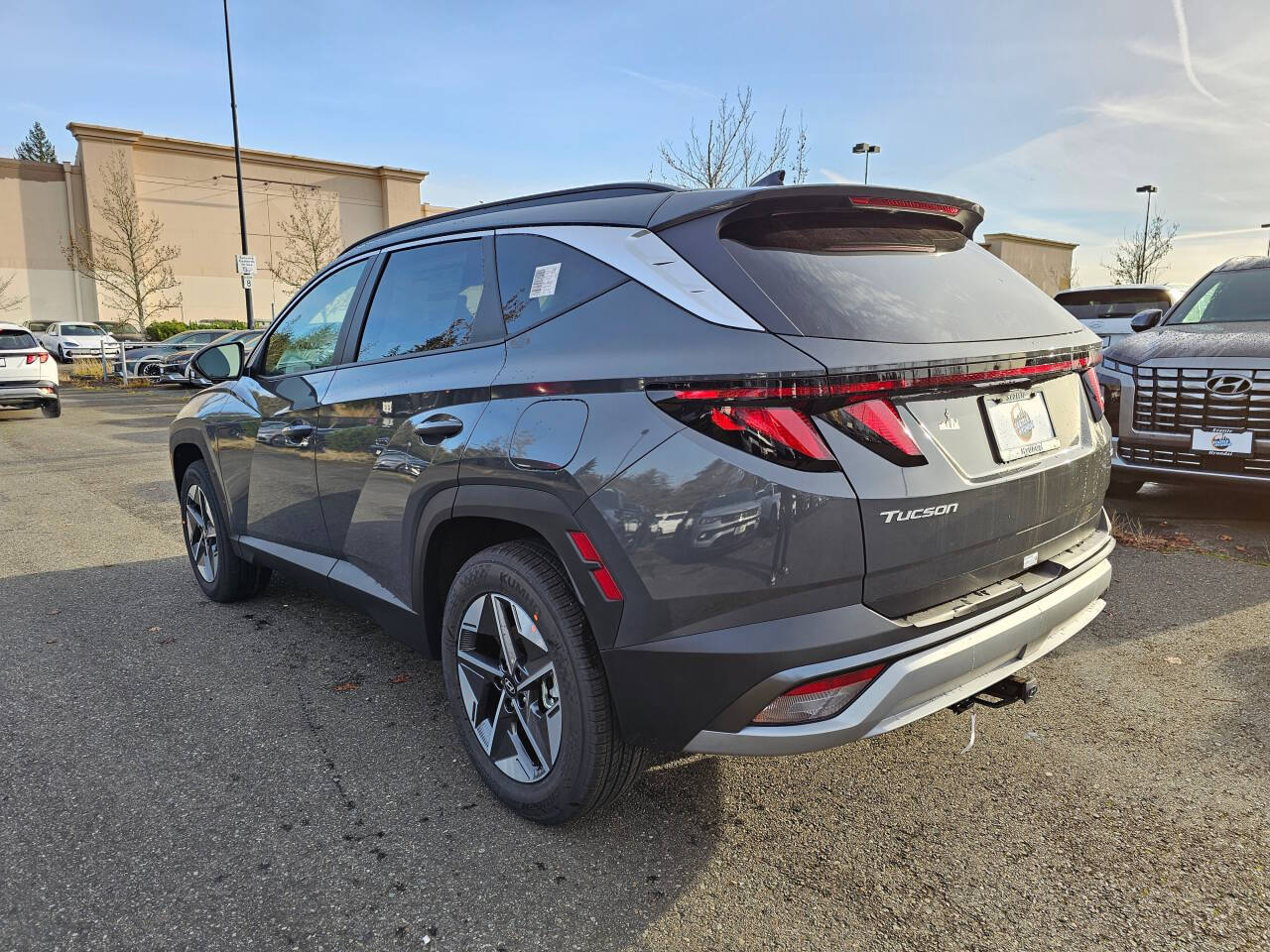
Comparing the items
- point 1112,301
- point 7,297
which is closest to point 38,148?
point 7,297

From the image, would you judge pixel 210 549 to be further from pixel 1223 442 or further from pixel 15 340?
pixel 15 340

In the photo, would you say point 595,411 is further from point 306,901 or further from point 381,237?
point 381,237

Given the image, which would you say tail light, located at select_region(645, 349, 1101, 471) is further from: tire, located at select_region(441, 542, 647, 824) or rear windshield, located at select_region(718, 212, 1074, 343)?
tire, located at select_region(441, 542, 647, 824)

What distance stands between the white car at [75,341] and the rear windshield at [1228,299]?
103 ft

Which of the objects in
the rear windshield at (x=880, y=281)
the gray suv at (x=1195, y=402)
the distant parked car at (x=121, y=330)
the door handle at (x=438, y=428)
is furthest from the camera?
the distant parked car at (x=121, y=330)

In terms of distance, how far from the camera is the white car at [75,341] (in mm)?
30136

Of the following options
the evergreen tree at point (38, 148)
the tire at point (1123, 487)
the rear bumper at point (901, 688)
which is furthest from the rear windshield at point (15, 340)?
the evergreen tree at point (38, 148)

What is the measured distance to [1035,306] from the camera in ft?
8.70

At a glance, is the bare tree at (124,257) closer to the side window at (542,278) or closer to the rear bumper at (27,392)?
the rear bumper at (27,392)

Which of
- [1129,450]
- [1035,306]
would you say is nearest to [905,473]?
[1035,306]

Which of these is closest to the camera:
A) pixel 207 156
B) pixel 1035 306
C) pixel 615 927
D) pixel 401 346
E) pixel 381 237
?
pixel 615 927

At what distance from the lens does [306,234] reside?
37781 mm

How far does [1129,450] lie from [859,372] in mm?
4635

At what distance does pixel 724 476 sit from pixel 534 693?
973 millimetres
